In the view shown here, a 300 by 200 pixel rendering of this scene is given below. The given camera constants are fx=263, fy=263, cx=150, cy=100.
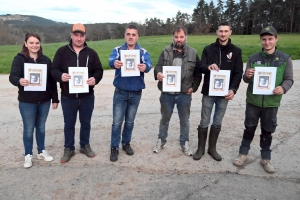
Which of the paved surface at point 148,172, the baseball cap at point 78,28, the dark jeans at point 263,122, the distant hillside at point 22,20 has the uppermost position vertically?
the distant hillside at point 22,20

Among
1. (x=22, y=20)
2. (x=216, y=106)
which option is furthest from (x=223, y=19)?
(x=22, y=20)

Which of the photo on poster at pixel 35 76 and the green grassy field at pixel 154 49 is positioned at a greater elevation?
the green grassy field at pixel 154 49

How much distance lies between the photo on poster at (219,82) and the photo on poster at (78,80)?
2.12 metres

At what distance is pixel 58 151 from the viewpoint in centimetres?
514

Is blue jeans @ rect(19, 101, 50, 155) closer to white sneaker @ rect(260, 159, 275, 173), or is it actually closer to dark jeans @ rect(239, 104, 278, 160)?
dark jeans @ rect(239, 104, 278, 160)

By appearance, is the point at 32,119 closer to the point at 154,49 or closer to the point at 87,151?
the point at 87,151

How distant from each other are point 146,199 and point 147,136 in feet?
8.08

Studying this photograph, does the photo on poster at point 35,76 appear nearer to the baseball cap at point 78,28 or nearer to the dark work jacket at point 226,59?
the baseball cap at point 78,28

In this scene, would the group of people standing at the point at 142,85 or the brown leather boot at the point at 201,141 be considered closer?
the group of people standing at the point at 142,85

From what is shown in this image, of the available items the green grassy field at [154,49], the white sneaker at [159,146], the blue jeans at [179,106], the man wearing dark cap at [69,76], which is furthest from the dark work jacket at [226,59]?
the green grassy field at [154,49]

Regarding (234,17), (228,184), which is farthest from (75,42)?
(234,17)

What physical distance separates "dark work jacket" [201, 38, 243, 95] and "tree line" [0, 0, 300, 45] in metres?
56.5

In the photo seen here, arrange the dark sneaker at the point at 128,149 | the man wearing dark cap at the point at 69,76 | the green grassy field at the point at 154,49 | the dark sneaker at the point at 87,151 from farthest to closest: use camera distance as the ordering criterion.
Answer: the green grassy field at the point at 154,49
the dark sneaker at the point at 128,149
the dark sneaker at the point at 87,151
the man wearing dark cap at the point at 69,76

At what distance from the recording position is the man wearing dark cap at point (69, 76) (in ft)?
14.1
